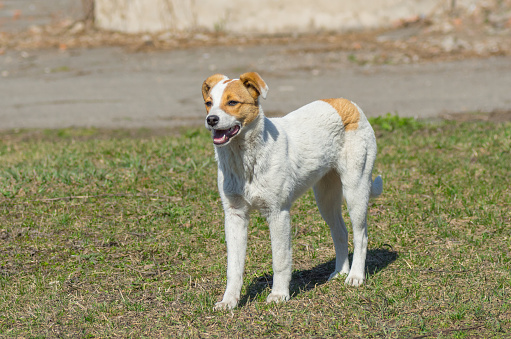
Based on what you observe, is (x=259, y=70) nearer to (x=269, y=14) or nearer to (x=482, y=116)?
(x=269, y=14)

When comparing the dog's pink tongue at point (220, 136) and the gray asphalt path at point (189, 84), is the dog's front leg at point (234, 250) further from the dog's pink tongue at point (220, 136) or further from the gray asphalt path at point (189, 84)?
the gray asphalt path at point (189, 84)

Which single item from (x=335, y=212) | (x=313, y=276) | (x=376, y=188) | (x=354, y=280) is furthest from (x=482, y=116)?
(x=354, y=280)

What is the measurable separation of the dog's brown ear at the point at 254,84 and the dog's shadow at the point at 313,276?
1.42m

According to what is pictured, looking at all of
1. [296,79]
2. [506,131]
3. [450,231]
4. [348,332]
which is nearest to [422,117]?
[506,131]

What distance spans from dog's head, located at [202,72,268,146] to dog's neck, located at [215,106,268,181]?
0.22 ft

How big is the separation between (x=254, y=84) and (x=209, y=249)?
1.99 metres

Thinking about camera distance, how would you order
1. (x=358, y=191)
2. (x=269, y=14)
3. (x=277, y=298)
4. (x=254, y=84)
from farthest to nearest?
1. (x=269, y=14)
2. (x=358, y=191)
3. (x=277, y=298)
4. (x=254, y=84)

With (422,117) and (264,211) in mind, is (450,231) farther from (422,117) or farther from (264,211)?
(422,117)

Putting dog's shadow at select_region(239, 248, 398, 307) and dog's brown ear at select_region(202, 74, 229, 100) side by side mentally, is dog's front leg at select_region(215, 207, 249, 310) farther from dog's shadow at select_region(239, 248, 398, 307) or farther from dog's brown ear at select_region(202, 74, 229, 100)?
dog's brown ear at select_region(202, 74, 229, 100)

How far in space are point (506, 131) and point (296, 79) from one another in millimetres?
5251

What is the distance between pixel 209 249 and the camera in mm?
5836

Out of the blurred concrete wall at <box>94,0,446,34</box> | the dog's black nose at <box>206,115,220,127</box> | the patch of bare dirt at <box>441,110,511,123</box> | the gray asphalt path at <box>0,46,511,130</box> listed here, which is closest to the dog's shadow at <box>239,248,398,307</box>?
the dog's black nose at <box>206,115,220,127</box>

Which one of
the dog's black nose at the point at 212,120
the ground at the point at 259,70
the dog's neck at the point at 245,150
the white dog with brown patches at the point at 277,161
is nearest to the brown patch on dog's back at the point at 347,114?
the white dog with brown patches at the point at 277,161

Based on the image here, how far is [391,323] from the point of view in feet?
14.2
